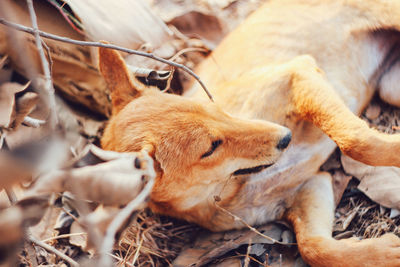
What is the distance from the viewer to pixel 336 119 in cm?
267

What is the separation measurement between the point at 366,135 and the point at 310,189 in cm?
73

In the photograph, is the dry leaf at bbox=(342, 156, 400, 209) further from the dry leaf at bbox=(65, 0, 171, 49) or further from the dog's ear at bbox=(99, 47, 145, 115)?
the dry leaf at bbox=(65, 0, 171, 49)

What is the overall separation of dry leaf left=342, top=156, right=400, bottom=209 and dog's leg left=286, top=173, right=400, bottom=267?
246mm

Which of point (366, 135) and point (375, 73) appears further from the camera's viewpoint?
point (375, 73)

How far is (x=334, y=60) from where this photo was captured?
11.2 ft

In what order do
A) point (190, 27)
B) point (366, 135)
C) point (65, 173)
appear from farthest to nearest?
point (190, 27), point (366, 135), point (65, 173)

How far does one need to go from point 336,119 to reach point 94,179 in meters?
1.85

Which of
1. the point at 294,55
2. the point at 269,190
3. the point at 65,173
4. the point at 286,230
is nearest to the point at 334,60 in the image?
the point at 294,55

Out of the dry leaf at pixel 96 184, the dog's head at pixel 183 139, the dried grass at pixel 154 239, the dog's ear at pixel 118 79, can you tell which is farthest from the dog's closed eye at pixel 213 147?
the dry leaf at pixel 96 184

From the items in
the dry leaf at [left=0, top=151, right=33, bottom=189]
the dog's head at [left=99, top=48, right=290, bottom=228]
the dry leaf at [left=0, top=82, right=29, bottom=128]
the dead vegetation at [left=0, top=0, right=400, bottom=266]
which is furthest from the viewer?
the dog's head at [left=99, top=48, right=290, bottom=228]

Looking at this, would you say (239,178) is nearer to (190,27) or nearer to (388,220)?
(388,220)

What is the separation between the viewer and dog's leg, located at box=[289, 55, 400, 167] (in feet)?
8.41

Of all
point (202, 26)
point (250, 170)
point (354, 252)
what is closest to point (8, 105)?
point (250, 170)

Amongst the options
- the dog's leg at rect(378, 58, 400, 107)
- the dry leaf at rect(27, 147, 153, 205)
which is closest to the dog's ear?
the dry leaf at rect(27, 147, 153, 205)
